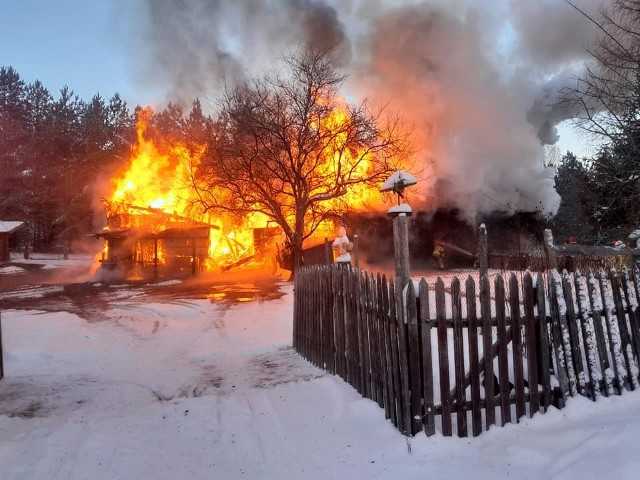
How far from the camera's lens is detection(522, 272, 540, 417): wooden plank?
405cm

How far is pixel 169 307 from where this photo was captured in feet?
43.7

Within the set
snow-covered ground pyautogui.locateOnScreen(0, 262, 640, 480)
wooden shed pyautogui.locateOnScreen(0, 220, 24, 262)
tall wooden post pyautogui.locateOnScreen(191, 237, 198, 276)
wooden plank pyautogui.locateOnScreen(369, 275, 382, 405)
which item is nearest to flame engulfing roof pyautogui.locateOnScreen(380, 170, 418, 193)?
wooden plank pyautogui.locateOnScreen(369, 275, 382, 405)

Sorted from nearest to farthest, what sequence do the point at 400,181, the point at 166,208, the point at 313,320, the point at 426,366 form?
the point at 426,366 < the point at 400,181 < the point at 313,320 < the point at 166,208

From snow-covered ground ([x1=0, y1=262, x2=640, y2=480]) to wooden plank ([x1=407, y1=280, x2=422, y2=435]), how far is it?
0.57 feet

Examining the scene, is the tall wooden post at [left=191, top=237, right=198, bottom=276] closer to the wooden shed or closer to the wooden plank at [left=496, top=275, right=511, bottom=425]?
the wooden shed

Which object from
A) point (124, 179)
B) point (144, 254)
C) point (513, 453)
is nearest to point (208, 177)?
point (144, 254)

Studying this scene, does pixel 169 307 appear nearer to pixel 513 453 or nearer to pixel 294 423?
pixel 294 423

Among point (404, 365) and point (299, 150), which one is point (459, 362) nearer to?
point (404, 365)

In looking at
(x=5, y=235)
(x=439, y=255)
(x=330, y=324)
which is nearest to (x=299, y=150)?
(x=439, y=255)

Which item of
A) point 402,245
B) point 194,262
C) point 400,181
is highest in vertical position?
point 400,181

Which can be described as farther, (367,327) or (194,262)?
(194,262)

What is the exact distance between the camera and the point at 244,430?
4.52 meters

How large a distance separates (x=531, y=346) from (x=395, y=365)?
1181mm

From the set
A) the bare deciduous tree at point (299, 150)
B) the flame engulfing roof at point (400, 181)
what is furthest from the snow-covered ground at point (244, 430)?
the bare deciduous tree at point (299, 150)
